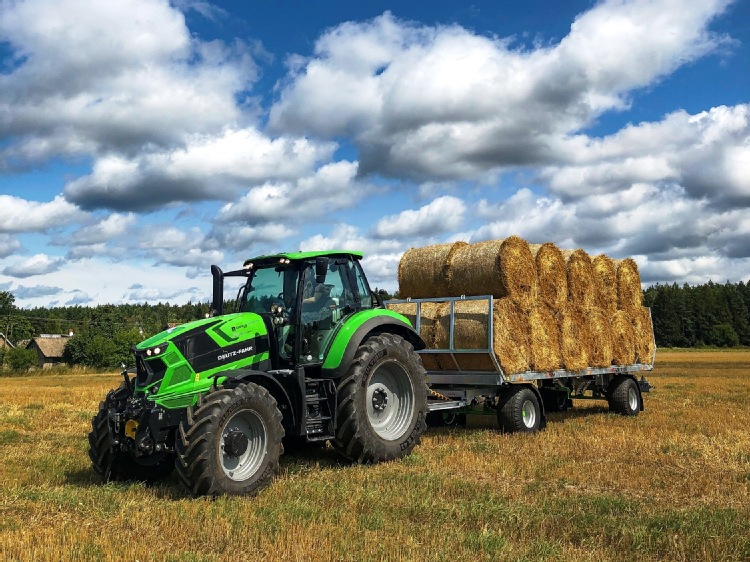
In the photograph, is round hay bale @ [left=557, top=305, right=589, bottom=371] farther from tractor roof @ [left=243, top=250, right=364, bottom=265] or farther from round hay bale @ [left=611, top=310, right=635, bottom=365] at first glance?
tractor roof @ [left=243, top=250, right=364, bottom=265]

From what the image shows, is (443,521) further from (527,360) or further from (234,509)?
(527,360)

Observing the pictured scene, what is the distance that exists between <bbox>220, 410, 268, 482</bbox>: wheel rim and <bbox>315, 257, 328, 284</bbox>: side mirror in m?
1.77

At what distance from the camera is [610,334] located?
1323cm

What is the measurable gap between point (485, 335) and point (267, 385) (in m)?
4.22

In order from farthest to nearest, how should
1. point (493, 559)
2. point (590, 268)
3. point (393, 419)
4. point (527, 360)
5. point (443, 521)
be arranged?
point (590, 268), point (527, 360), point (393, 419), point (443, 521), point (493, 559)

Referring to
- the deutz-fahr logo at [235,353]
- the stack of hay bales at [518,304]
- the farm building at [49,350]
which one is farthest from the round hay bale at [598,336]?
the farm building at [49,350]

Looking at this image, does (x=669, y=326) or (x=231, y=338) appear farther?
(x=669, y=326)

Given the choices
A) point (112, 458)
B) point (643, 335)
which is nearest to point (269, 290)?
point (112, 458)

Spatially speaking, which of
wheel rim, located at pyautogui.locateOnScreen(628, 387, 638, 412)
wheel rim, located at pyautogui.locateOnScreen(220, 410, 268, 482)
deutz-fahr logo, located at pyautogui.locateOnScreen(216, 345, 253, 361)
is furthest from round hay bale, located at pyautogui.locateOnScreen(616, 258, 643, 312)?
wheel rim, located at pyautogui.locateOnScreen(220, 410, 268, 482)

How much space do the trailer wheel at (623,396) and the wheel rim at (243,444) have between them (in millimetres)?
8780

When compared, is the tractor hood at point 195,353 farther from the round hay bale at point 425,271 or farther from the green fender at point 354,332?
the round hay bale at point 425,271

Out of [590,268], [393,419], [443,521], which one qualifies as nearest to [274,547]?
[443,521]

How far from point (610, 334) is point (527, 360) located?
2.82m

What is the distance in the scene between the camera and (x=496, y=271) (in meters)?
11.0
